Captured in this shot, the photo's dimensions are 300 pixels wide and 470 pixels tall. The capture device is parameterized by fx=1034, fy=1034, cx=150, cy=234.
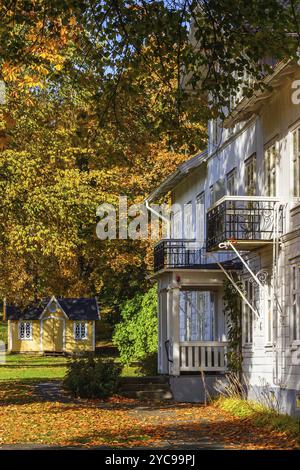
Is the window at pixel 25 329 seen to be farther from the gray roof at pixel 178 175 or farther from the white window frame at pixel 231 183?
the white window frame at pixel 231 183

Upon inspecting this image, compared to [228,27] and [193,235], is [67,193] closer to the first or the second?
[193,235]

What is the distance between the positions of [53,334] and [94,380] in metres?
36.2

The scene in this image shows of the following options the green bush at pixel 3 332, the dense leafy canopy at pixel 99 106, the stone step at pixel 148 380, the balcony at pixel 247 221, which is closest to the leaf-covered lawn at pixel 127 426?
the stone step at pixel 148 380

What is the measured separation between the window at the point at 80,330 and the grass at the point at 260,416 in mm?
38008

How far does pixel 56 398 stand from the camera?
96.9 ft

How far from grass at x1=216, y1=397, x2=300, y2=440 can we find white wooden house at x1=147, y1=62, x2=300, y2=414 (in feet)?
2.00

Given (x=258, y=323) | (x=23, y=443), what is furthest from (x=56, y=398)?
(x=23, y=443)

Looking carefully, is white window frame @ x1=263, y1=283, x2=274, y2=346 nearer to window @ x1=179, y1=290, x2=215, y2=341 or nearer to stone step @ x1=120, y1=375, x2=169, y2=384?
stone step @ x1=120, y1=375, x2=169, y2=384

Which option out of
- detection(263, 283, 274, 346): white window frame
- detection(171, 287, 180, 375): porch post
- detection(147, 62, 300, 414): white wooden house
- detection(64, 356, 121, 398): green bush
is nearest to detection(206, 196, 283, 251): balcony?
detection(147, 62, 300, 414): white wooden house

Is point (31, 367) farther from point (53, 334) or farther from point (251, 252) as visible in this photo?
point (251, 252)

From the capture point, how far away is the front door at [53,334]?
64938mm

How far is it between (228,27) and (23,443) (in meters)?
7.71

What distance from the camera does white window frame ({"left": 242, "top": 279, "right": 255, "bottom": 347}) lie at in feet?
88.9

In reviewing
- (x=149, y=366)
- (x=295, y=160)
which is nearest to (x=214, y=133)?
(x=149, y=366)
